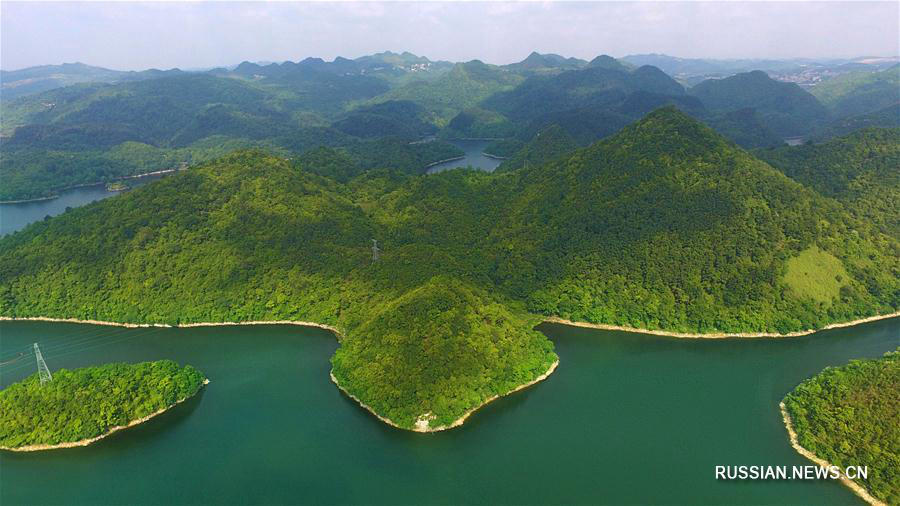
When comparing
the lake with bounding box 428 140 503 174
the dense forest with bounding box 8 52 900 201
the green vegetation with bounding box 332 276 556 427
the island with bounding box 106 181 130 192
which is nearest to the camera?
the green vegetation with bounding box 332 276 556 427

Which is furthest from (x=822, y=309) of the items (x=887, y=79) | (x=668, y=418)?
(x=887, y=79)

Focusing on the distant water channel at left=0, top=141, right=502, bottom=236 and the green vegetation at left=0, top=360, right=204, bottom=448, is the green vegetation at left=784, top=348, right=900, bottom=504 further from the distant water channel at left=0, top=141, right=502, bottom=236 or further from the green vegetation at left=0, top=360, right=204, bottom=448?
the distant water channel at left=0, top=141, right=502, bottom=236

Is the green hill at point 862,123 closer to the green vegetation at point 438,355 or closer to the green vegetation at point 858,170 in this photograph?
the green vegetation at point 858,170

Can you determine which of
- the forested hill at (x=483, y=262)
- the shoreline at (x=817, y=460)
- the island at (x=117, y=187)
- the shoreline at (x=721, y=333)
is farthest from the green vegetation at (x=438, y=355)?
the island at (x=117, y=187)

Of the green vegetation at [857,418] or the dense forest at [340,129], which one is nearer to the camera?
the green vegetation at [857,418]

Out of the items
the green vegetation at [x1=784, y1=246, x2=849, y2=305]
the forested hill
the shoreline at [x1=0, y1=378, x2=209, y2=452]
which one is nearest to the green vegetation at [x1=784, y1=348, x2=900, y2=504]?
the forested hill

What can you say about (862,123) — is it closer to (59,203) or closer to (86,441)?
(86,441)
